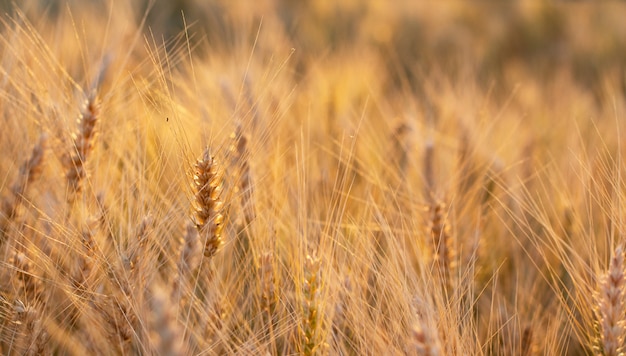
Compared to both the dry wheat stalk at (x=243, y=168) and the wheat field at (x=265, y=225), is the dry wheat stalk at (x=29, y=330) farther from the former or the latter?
the dry wheat stalk at (x=243, y=168)

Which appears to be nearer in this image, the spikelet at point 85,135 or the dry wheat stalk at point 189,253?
the dry wheat stalk at point 189,253

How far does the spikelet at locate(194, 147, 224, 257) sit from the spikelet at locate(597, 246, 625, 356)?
82 centimetres

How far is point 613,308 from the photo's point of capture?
136 cm

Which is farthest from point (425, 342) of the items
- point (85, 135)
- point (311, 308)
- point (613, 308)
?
point (85, 135)

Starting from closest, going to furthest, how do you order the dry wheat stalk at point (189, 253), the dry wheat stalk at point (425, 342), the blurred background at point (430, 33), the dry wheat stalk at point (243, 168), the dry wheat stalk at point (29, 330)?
1. the dry wheat stalk at point (425, 342)
2. the dry wheat stalk at point (29, 330)
3. the dry wheat stalk at point (189, 253)
4. the dry wheat stalk at point (243, 168)
5. the blurred background at point (430, 33)

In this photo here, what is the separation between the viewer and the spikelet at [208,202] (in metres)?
1.33

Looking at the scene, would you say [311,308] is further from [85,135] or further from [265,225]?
[85,135]

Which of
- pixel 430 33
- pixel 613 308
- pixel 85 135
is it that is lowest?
pixel 430 33

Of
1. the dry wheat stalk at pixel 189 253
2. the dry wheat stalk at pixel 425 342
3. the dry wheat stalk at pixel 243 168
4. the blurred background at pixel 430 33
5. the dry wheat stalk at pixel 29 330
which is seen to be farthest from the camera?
the blurred background at pixel 430 33

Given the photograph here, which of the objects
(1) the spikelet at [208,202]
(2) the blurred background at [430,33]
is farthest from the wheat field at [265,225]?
(2) the blurred background at [430,33]

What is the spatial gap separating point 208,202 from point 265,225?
261 mm

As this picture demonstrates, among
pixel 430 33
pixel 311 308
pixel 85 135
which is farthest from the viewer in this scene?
pixel 430 33

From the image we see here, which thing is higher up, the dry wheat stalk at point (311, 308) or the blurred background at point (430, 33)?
the dry wheat stalk at point (311, 308)

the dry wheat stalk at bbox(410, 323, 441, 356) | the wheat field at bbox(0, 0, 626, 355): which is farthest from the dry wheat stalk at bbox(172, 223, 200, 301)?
the dry wheat stalk at bbox(410, 323, 441, 356)
